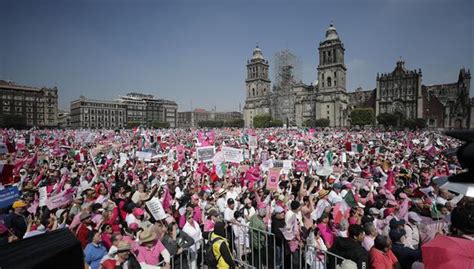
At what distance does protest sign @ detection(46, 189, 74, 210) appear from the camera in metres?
6.48

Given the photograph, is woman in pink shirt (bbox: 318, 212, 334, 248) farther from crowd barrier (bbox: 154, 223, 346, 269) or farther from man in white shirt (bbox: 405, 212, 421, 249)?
man in white shirt (bbox: 405, 212, 421, 249)

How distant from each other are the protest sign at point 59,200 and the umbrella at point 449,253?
7218 mm

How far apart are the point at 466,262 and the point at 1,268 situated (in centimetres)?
264

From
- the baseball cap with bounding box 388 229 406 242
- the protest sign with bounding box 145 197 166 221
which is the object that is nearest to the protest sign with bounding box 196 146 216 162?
the protest sign with bounding box 145 197 166 221

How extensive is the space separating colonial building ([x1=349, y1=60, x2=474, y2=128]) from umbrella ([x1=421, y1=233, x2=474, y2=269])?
264 feet

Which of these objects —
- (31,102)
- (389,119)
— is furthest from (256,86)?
(31,102)

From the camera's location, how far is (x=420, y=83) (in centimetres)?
7438

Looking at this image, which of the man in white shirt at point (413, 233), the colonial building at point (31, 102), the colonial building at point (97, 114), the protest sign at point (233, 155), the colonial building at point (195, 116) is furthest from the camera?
the colonial building at point (195, 116)

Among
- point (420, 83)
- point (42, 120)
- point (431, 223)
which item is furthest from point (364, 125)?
point (42, 120)

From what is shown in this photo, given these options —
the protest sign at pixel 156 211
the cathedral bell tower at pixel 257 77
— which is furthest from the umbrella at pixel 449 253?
the cathedral bell tower at pixel 257 77

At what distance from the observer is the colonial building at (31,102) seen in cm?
7794

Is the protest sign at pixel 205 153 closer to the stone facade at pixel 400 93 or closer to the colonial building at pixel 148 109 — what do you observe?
the stone facade at pixel 400 93

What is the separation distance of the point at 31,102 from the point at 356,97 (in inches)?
4254

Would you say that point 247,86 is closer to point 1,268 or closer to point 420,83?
point 420,83
